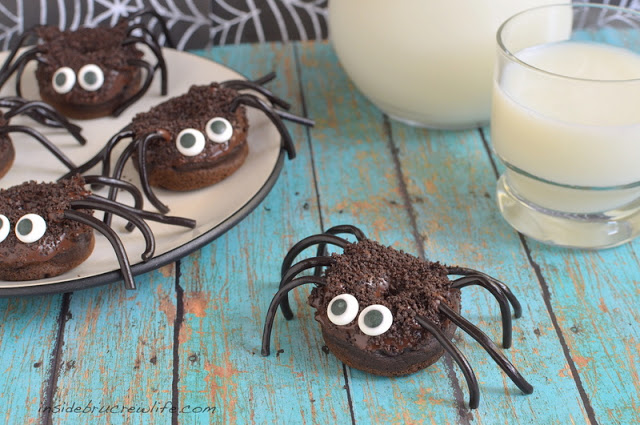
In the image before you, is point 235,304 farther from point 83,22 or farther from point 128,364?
point 83,22

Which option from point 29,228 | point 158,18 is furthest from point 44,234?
point 158,18

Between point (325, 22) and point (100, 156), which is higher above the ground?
point (100, 156)

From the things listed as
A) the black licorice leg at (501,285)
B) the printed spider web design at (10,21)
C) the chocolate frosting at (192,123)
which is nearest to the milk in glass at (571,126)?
the black licorice leg at (501,285)

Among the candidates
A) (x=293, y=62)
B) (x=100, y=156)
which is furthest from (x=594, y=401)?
(x=293, y=62)

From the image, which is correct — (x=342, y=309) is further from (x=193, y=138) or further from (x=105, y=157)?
(x=105, y=157)

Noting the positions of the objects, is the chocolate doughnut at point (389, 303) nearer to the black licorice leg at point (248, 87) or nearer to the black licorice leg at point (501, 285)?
the black licorice leg at point (501, 285)
